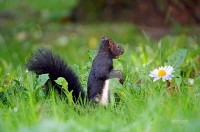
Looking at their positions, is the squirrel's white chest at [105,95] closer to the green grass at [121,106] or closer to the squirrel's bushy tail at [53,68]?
the green grass at [121,106]

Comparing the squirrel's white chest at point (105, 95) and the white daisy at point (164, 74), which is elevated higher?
the white daisy at point (164, 74)

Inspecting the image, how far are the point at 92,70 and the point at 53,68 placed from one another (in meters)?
0.30

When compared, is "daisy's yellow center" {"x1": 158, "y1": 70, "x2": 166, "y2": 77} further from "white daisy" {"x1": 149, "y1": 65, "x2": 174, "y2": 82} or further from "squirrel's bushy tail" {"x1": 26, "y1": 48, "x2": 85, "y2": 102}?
"squirrel's bushy tail" {"x1": 26, "y1": 48, "x2": 85, "y2": 102}

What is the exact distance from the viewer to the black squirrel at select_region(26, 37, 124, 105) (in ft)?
10.6

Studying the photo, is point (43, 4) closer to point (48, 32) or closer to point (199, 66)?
point (48, 32)

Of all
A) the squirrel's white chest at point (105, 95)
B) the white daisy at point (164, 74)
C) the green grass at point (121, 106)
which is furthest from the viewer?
the white daisy at point (164, 74)

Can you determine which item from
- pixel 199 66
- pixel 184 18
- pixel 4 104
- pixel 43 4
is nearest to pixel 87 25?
pixel 184 18

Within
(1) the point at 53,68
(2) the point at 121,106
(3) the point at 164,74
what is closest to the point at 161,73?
(3) the point at 164,74

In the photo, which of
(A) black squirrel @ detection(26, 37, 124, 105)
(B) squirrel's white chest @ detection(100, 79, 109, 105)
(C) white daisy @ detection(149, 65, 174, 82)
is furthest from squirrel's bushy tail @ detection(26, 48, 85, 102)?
(C) white daisy @ detection(149, 65, 174, 82)

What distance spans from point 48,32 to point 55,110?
20.0 feet

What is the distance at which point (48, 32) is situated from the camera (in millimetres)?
8922

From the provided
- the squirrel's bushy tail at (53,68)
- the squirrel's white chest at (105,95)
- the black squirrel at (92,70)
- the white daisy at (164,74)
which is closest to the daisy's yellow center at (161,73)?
the white daisy at (164,74)

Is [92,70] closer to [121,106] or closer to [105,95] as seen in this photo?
[105,95]

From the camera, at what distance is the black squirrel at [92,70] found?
10.6 ft
